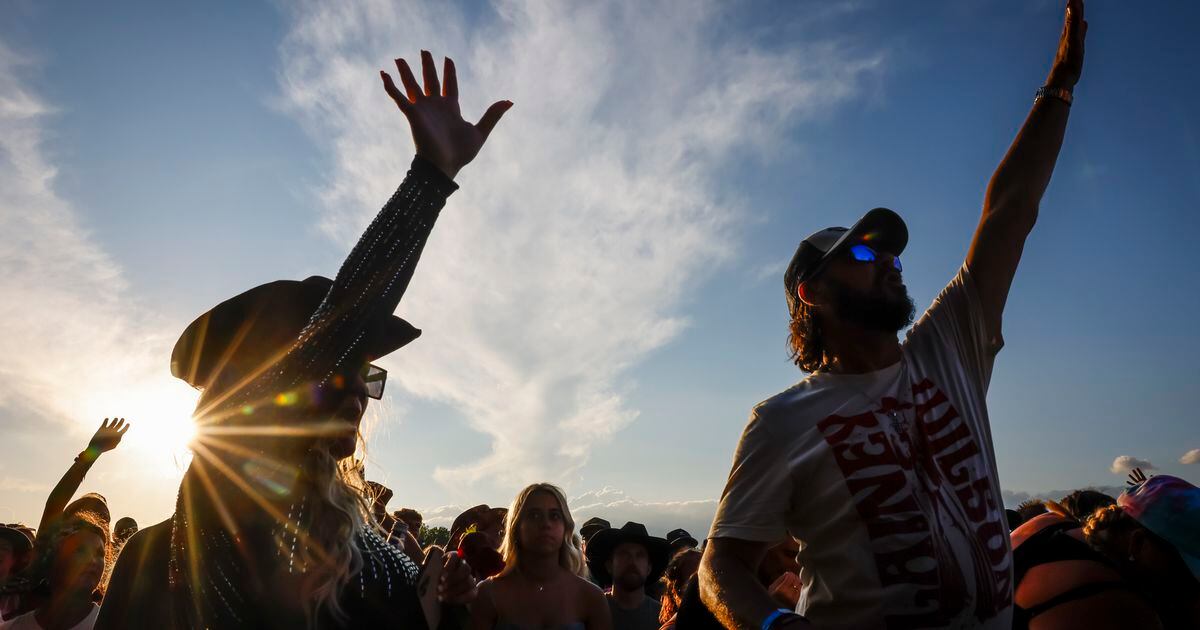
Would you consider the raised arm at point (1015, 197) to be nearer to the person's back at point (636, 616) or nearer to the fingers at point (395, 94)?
the fingers at point (395, 94)

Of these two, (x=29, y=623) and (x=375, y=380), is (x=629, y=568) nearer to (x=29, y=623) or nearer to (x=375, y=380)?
(x=29, y=623)

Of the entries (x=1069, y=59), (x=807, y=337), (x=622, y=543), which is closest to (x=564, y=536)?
(x=622, y=543)

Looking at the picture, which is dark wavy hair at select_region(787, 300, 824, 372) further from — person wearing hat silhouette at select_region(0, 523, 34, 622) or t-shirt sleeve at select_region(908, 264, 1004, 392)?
person wearing hat silhouette at select_region(0, 523, 34, 622)

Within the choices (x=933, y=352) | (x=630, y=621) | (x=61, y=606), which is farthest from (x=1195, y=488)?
(x=61, y=606)

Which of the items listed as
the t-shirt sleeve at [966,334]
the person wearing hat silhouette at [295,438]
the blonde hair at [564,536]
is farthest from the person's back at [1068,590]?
the blonde hair at [564,536]

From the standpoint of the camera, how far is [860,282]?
8.86 feet

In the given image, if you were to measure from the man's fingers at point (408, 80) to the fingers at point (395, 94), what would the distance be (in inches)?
1.5

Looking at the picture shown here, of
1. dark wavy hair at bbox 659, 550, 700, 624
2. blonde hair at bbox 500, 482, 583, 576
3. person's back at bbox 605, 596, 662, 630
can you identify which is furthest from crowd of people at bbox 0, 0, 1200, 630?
person's back at bbox 605, 596, 662, 630

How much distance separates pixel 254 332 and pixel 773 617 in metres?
1.69

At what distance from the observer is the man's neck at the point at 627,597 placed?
6.63 metres

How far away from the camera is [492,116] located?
71.6 inches

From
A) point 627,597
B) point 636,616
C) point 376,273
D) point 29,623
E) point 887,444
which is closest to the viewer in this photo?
point 376,273

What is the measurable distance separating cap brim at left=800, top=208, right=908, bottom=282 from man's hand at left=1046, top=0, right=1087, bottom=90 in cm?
96

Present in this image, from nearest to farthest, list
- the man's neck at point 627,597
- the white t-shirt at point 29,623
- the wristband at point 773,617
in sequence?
the wristband at point 773,617 < the white t-shirt at point 29,623 < the man's neck at point 627,597
